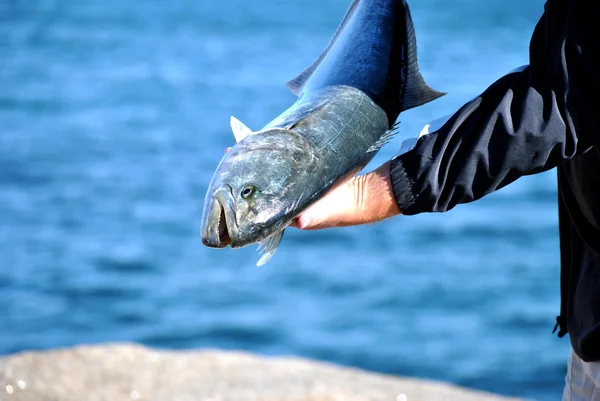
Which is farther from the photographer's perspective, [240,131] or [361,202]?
[361,202]

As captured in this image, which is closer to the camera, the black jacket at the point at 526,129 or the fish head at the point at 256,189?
the fish head at the point at 256,189

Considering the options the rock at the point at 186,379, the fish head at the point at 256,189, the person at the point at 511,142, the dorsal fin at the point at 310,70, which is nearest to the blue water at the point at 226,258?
the rock at the point at 186,379

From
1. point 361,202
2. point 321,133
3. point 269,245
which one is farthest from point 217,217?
point 361,202

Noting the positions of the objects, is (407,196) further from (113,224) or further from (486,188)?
(113,224)

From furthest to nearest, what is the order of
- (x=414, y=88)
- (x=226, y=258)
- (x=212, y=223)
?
(x=226, y=258) < (x=414, y=88) < (x=212, y=223)

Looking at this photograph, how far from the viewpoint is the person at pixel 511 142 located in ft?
7.18

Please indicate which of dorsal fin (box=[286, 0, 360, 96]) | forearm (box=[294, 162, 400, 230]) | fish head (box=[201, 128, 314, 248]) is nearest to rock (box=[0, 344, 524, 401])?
dorsal fin (box=[286, 0, 360, 96])

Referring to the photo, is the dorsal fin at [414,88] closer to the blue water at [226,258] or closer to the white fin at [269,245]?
the white fin at [269,245]

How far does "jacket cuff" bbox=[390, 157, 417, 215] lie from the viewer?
235cm

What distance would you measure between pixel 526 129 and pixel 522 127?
0.01 metres

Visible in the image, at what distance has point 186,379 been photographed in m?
5.68

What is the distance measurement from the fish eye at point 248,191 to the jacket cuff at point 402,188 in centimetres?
48

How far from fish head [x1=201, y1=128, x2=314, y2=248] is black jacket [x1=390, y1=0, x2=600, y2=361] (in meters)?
0.34

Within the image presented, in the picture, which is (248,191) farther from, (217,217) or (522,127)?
(522,127)
